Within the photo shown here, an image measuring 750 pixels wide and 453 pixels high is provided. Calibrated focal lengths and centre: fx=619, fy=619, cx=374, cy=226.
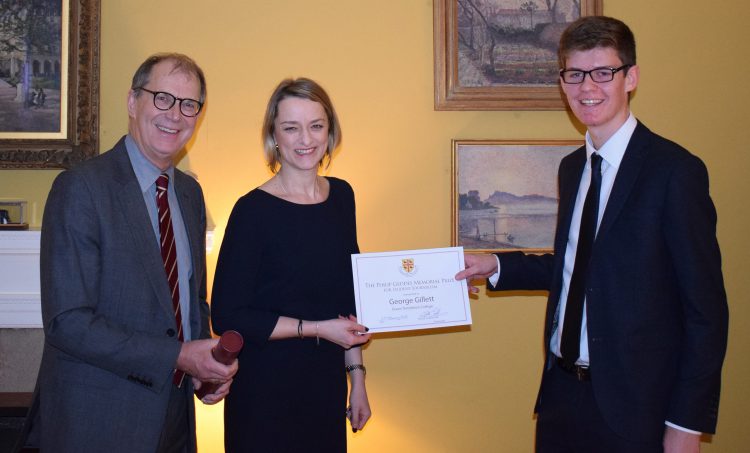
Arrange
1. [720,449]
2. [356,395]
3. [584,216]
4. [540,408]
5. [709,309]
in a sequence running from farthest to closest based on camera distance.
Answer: [720,449] < [356,395] < [540,408] < [584,216] < [709,309]

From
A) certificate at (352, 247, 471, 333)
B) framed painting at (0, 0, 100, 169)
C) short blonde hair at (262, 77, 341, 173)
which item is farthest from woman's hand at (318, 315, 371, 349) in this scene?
framed painting at (0, 0, 100, 169)

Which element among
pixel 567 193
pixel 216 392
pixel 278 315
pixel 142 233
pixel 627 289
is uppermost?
pixel 567 193

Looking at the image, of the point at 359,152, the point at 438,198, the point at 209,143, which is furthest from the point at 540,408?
the point at 209,143

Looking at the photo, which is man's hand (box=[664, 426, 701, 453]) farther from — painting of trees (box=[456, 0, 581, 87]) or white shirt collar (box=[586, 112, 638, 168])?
painting of trees (box=[456, 0, 581, 87])

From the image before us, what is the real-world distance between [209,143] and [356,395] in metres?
1.77

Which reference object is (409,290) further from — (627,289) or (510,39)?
(510,39)

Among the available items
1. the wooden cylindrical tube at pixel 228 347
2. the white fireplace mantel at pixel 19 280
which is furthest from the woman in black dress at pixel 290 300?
the white fireplace mantel at pixel 19 280

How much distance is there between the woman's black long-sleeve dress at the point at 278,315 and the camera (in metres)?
2.14

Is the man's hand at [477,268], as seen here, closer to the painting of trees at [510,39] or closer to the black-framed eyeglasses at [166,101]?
the black-framed eyeglasses at [166,101]

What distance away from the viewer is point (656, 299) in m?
1.87

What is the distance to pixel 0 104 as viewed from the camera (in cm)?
334

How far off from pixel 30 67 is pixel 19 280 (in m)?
1.15

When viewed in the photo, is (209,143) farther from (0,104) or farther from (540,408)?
(540,408)

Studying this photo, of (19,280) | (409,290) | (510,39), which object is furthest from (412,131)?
(19,280)
